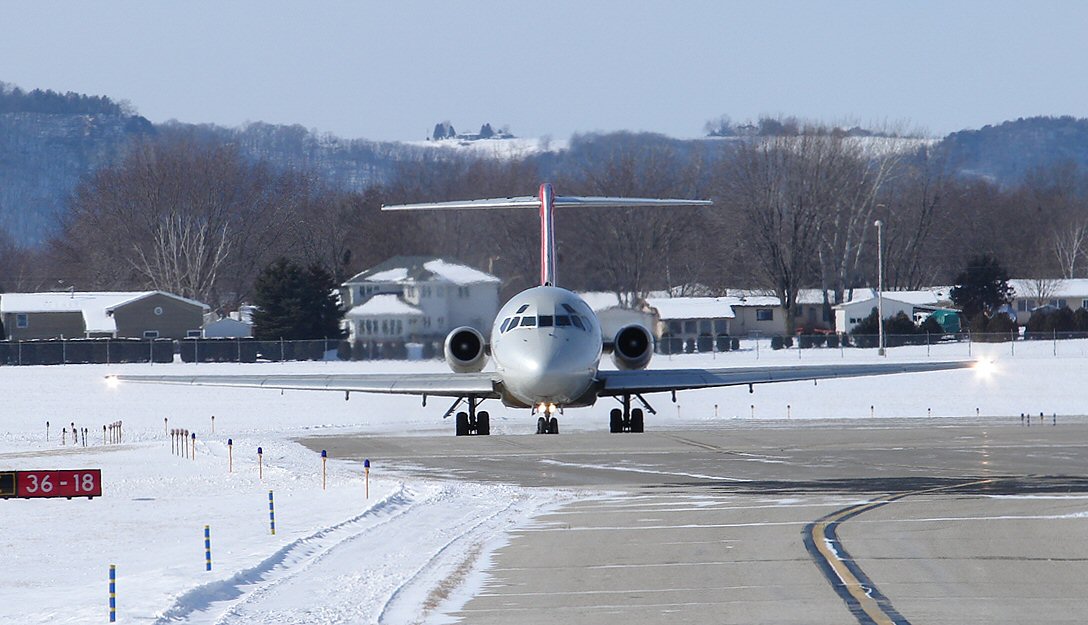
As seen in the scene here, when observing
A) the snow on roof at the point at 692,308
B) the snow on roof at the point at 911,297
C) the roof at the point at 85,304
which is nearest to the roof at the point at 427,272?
the snow on roof at the point at 692,308

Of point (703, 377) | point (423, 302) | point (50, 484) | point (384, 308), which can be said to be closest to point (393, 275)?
point (384, 308)

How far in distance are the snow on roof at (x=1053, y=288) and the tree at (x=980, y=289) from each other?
4.77m

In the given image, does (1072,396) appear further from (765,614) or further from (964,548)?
(765,614)

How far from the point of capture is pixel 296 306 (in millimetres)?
77438

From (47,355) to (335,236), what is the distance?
34.3 m

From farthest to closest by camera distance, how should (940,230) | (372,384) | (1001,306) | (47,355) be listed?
(940,230), (1001,306), (47,355), (372,384)

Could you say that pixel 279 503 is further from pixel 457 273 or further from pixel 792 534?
pixel 457 273

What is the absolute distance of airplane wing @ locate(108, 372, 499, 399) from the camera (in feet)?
109

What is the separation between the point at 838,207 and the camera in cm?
10931

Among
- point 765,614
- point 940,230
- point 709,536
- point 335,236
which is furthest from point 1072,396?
point 940,230

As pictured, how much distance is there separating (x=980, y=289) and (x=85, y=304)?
58.3 meters

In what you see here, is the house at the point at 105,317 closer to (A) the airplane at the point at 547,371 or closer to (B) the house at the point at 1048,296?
(B) the house at the point at 1048,296

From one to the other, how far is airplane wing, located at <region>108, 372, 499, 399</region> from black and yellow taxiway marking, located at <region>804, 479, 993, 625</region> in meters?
12.5

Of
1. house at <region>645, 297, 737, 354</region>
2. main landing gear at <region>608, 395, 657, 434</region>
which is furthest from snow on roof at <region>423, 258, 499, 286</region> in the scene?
main landing gear at <region>608, 395, 657, 434</region>
